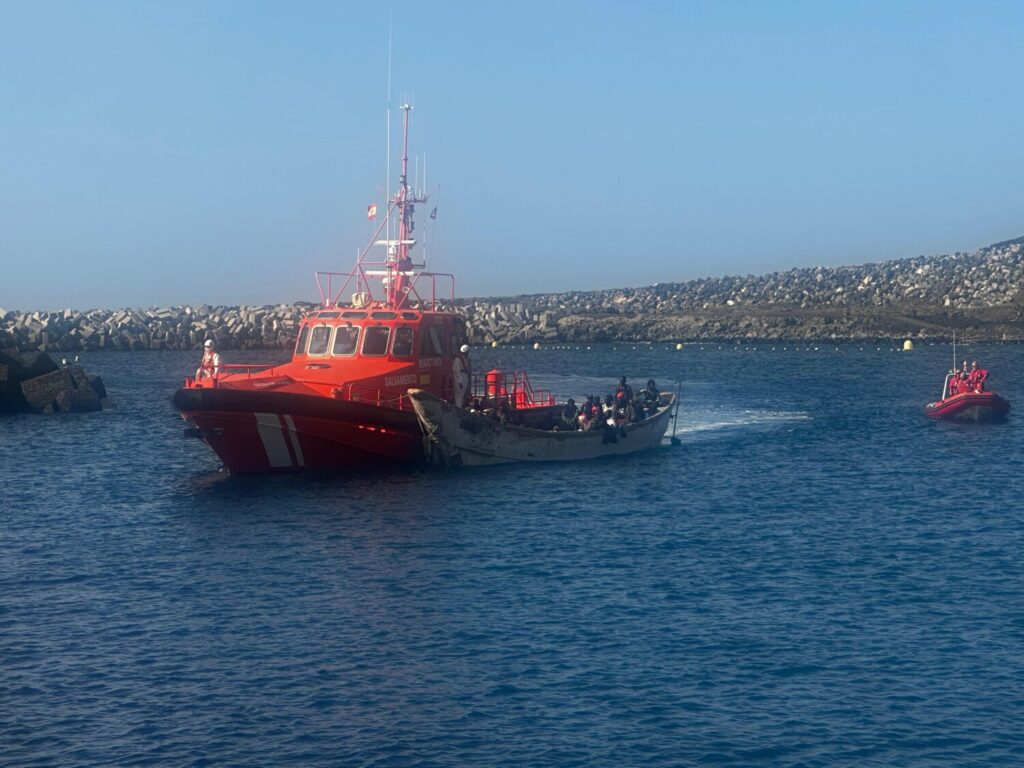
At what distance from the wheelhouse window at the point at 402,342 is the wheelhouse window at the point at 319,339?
1824 mm

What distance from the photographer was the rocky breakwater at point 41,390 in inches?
2253

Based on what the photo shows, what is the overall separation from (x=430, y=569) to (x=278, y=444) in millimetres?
9209

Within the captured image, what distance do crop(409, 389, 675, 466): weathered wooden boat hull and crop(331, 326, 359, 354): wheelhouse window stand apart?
2847 millimetres

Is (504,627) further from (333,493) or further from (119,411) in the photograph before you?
(119,411)

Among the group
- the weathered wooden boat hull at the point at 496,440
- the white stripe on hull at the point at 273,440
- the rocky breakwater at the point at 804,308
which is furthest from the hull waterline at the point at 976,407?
the rocky breakwater at the point at 804,308

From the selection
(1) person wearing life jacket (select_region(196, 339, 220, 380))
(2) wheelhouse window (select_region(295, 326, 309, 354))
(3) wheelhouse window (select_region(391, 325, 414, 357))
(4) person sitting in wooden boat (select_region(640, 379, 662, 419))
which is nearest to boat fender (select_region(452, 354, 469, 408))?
(3) wheelhouse window (select_region(391, 325, 414, 357))

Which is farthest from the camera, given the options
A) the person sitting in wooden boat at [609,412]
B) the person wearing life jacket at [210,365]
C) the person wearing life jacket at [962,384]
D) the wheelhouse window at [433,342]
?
the person wearing life jacket at [962,384]

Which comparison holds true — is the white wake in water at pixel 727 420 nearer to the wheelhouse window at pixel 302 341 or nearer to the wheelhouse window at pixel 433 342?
the wheelhouse window at pixel 433 342

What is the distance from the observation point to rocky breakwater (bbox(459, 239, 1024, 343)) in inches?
5295

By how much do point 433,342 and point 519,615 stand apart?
15.3 m

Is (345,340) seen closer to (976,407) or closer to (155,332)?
(976,407)

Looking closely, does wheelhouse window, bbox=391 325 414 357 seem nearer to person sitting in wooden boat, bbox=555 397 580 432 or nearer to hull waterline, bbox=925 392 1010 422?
person sitting in wooden boat, bbox=555 397 580 432

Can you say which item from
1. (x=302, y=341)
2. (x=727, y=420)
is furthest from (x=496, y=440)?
(x=727, y=420)

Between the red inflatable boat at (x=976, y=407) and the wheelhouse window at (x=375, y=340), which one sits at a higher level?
the wheelhouse window at (x=375, y=340)
